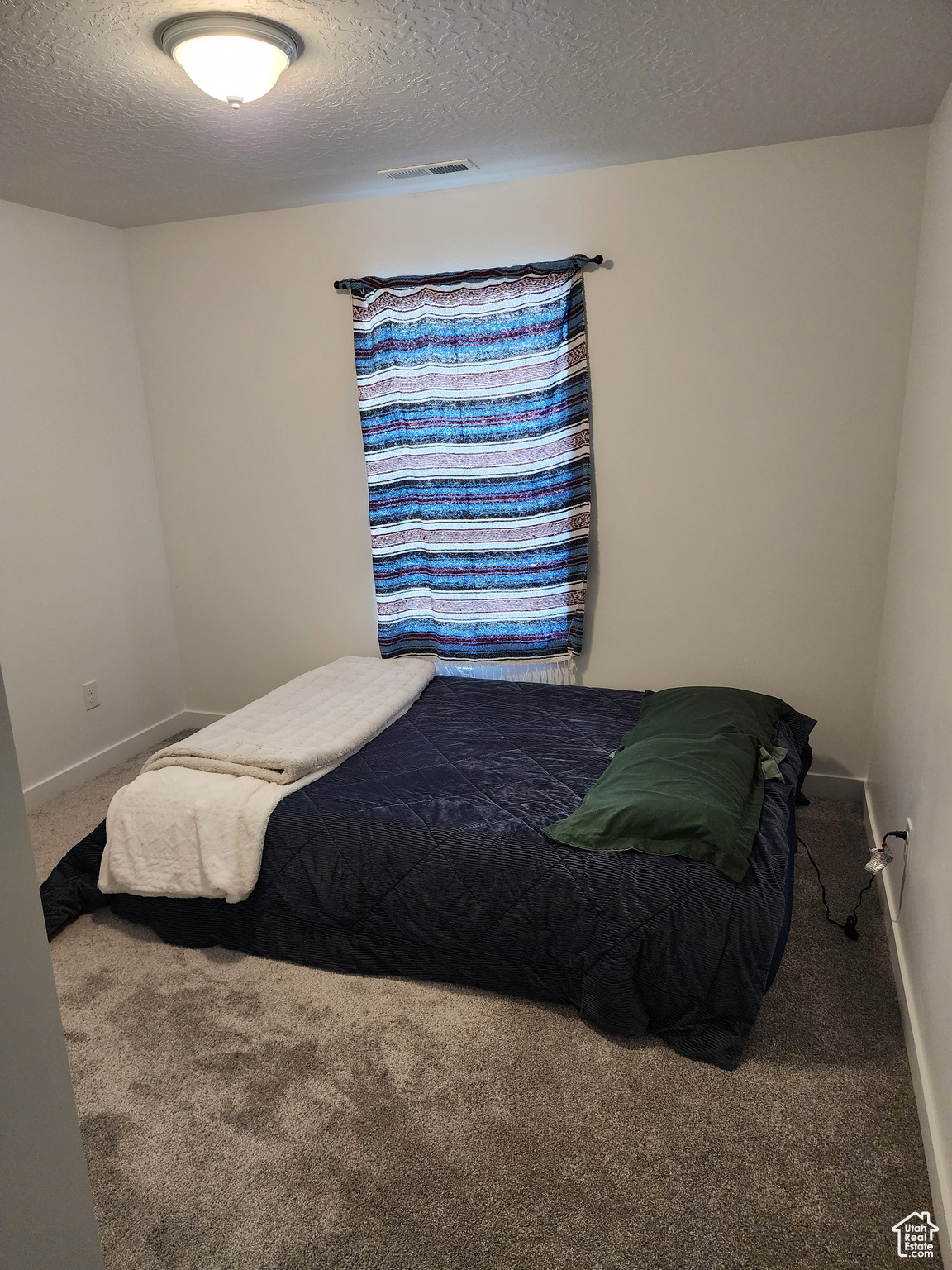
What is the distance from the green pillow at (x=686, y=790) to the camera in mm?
2109

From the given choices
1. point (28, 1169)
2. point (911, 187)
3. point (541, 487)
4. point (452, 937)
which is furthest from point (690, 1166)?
point (911, 187)

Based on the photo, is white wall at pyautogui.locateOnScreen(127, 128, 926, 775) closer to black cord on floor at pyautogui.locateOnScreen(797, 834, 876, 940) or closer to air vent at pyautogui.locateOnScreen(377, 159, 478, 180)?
air vent at pyautogui.locateOnScreen(377, 159, 478, 180)

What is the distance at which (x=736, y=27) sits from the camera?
1.90 m

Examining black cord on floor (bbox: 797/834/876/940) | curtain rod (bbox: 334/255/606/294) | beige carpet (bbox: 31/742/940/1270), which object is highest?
curtain rod (bbox: 334/255/606/294)

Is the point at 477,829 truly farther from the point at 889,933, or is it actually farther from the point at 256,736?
the point at 889,933

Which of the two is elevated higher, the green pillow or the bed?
the green pillow

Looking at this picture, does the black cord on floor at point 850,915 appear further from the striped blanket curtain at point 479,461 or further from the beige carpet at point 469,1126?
the striped blanket curtain at point 479,461

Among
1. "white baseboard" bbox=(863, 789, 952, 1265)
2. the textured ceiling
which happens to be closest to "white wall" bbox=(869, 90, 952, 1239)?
"white baseboard" bbox=(863, 789, 952, 1265)

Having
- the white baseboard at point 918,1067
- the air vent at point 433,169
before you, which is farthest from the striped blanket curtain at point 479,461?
the white baseboard at point 918,1067

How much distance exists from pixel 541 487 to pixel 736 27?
170 cm

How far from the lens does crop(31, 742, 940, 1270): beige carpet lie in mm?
1557

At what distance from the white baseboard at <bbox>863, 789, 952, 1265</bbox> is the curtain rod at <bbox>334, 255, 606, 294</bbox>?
7.61ft

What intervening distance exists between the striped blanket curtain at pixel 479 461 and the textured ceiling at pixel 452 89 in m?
0.47

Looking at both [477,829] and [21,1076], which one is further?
[477,829]
